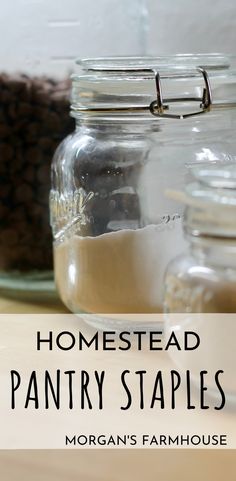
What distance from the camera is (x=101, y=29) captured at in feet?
2.72

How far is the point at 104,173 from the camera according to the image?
2.29 ft

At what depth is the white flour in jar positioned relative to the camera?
0.69 metres

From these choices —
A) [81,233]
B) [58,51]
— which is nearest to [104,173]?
[81,233]

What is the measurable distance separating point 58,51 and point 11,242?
0.18 meters

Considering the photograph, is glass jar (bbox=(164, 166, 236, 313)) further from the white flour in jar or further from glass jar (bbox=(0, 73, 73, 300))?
glass jar (bbox=(0, 73, 73, 300))

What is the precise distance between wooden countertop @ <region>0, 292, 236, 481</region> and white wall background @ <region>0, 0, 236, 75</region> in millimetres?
391

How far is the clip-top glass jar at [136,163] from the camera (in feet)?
2.23
